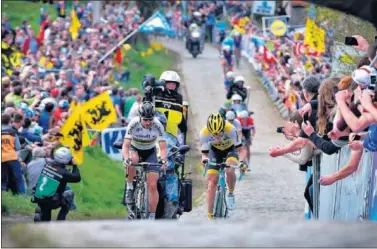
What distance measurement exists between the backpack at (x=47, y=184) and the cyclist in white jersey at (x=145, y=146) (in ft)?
2.69

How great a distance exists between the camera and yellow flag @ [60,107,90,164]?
16.6 metres

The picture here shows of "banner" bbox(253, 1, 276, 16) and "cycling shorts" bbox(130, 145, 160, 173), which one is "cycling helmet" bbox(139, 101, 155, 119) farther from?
"banner" bbox(253, 1, 276, 16)

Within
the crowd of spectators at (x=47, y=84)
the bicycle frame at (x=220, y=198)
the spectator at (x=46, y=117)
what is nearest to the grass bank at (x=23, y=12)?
the crowd of spectators at (x=47, y=84)

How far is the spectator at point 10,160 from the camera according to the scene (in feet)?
46.5

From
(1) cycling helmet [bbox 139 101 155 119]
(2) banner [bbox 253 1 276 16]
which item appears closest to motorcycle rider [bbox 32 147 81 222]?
(1) cycling helmet [bbox 139 101 155 119]

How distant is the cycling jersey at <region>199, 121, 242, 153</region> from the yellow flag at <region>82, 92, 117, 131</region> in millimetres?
4710

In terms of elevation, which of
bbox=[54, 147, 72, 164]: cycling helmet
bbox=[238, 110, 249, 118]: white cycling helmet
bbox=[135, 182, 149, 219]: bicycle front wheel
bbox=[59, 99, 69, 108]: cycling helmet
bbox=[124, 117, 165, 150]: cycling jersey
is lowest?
bbox=[238, 110, 249, 118]: white cycling helmet

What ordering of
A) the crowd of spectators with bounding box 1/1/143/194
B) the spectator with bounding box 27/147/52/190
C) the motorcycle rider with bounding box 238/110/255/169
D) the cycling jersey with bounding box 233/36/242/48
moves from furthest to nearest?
the cycling jersey with bounding box 233/36/242/48 < the motorcycle rider with bounding box 238/110/255/169 < the crowd of spectators with bounding box 1/1/143/194 < the spectator with bounding box 27/147/52/190

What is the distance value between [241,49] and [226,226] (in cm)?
3763

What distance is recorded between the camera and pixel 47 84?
20.4m

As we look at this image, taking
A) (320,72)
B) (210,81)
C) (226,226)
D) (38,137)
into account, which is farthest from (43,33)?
(226,226)

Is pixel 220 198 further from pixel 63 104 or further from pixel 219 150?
pixel 63 104

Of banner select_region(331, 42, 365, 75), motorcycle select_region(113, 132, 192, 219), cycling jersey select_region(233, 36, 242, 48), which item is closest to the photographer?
motorcycle select_region(113, 132, 192, 219)

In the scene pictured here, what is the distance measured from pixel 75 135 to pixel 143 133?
4.33m
